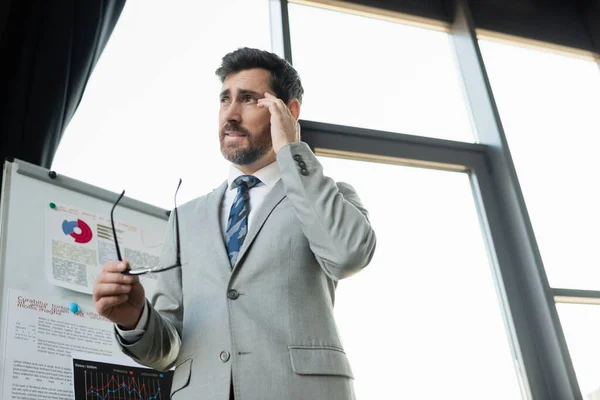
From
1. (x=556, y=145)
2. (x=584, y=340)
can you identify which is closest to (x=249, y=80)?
(x=584, y=340)

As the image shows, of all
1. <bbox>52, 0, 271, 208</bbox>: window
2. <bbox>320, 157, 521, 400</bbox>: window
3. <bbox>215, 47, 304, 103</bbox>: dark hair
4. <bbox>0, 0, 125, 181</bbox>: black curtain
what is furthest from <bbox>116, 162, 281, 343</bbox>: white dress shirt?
<bbox>320, 157, 521, 400</bbox>: window

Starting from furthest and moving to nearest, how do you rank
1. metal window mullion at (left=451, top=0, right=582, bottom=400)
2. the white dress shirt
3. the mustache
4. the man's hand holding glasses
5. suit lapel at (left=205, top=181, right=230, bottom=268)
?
metal window mullion at (left=451, top=0, right=582, bottom=400)
the mustache
the white dress shirt
suit lapel at (left=205, top=181, right=230, bottom=268)
the man's hand holding glasses

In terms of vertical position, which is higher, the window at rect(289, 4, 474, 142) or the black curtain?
the window at rect(289, 4, 474, 142)

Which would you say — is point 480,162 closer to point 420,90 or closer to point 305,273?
point 420,90

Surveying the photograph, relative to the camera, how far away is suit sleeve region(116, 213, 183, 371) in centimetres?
124

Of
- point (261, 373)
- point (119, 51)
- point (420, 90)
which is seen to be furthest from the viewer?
point (420, 90)

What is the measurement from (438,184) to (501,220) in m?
0.34

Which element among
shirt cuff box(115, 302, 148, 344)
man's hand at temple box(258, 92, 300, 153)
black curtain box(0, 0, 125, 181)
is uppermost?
black curtain box(0, 0, 125, 181)

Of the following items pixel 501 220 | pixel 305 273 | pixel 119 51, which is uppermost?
pixel 119 51

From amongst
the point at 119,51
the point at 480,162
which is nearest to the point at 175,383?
the point at 119,51

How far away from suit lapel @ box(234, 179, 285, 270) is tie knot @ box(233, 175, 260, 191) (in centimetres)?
8

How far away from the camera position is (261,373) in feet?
3.85

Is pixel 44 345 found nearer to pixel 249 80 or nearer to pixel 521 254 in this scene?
pixel 249 80

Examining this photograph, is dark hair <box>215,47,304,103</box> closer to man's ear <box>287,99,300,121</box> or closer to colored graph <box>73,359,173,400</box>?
man's ear <box>287,99,300,121</box>
